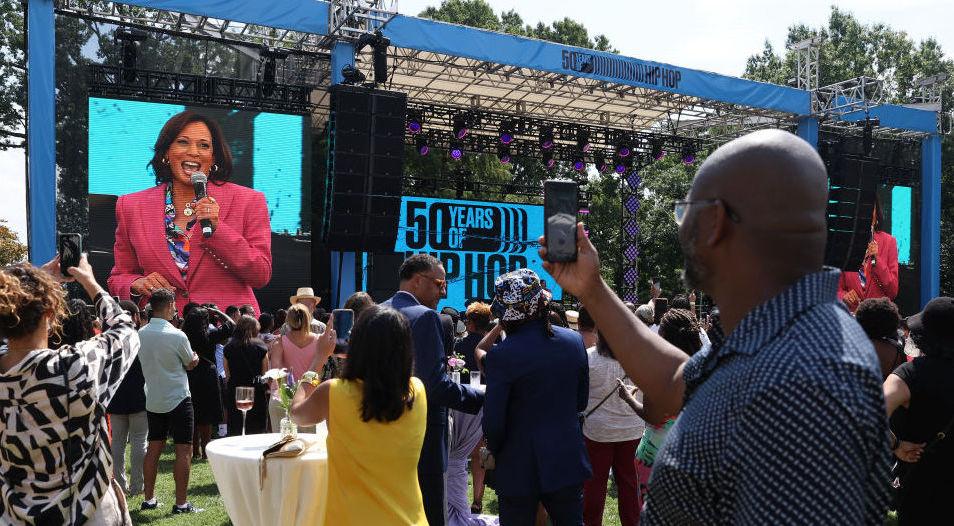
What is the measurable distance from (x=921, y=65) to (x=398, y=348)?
42.5 m

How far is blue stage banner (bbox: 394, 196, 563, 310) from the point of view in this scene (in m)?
18.8

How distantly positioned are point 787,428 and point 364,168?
1277 centimetres

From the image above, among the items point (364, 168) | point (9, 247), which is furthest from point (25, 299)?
point (9, 247)

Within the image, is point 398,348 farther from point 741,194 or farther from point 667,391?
point 741,194

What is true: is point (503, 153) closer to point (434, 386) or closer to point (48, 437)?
point (434, 386)

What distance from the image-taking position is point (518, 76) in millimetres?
16922

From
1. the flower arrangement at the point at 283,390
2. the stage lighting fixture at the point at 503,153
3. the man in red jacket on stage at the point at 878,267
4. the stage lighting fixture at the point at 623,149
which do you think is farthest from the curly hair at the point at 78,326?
the man in red jacket on stage at the point at 878,267

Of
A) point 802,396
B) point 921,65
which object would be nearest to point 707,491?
point 802,396

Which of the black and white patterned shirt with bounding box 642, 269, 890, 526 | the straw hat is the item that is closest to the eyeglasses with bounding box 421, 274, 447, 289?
the black and white patterned shirt with bounding box 642, 269, 890, 526

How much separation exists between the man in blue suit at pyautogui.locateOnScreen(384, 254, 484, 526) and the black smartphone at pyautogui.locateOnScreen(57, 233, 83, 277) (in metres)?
1.54

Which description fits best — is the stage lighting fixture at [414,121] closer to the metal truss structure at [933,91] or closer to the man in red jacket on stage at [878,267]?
the man in red jacket on stage at [878,267]

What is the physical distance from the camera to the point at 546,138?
1916cm

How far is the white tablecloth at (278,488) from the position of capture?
427cm

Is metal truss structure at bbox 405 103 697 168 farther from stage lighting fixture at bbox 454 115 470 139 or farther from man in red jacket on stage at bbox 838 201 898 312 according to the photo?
man in red jacket on stage at bbox 838 201 898 312
